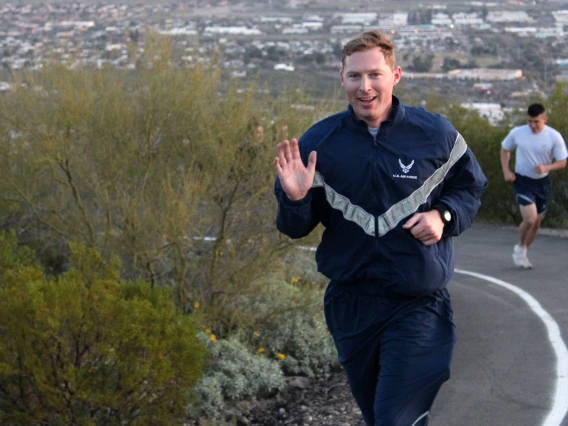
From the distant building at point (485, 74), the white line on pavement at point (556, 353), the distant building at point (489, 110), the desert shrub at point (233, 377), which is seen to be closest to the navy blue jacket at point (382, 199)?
the white line on pavement at point (556, 353)

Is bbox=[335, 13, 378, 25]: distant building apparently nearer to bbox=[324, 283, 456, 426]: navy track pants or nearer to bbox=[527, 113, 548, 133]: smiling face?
bbox=[527, 113, 548, 133]: smiling face

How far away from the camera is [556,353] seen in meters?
8.44

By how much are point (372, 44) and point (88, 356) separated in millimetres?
3979

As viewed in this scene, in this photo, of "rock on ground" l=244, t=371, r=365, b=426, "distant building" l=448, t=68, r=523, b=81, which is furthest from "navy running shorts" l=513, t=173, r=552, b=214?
"distant building" l=448, t=68, r=523, b=81

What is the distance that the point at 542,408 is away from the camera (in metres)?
7.00

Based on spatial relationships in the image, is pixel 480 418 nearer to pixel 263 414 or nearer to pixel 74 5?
pixel 263 414

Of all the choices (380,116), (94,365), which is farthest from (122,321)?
(380,116)

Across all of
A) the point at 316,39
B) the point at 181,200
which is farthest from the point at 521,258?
the point at 316,39

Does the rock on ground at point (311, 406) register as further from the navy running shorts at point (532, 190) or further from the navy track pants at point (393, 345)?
the navy running shorts at point (532, 190)

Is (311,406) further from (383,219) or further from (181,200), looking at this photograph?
(383,219)

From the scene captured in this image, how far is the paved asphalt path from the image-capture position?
705 cm

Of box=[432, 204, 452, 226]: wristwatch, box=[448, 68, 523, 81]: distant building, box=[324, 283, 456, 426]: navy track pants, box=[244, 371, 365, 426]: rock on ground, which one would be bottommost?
box=[448, 68, 523, 81]: distant building

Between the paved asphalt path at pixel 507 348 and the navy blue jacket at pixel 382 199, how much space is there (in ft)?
9.04

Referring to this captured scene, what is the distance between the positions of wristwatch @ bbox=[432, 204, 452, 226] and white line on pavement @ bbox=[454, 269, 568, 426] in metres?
2.76
